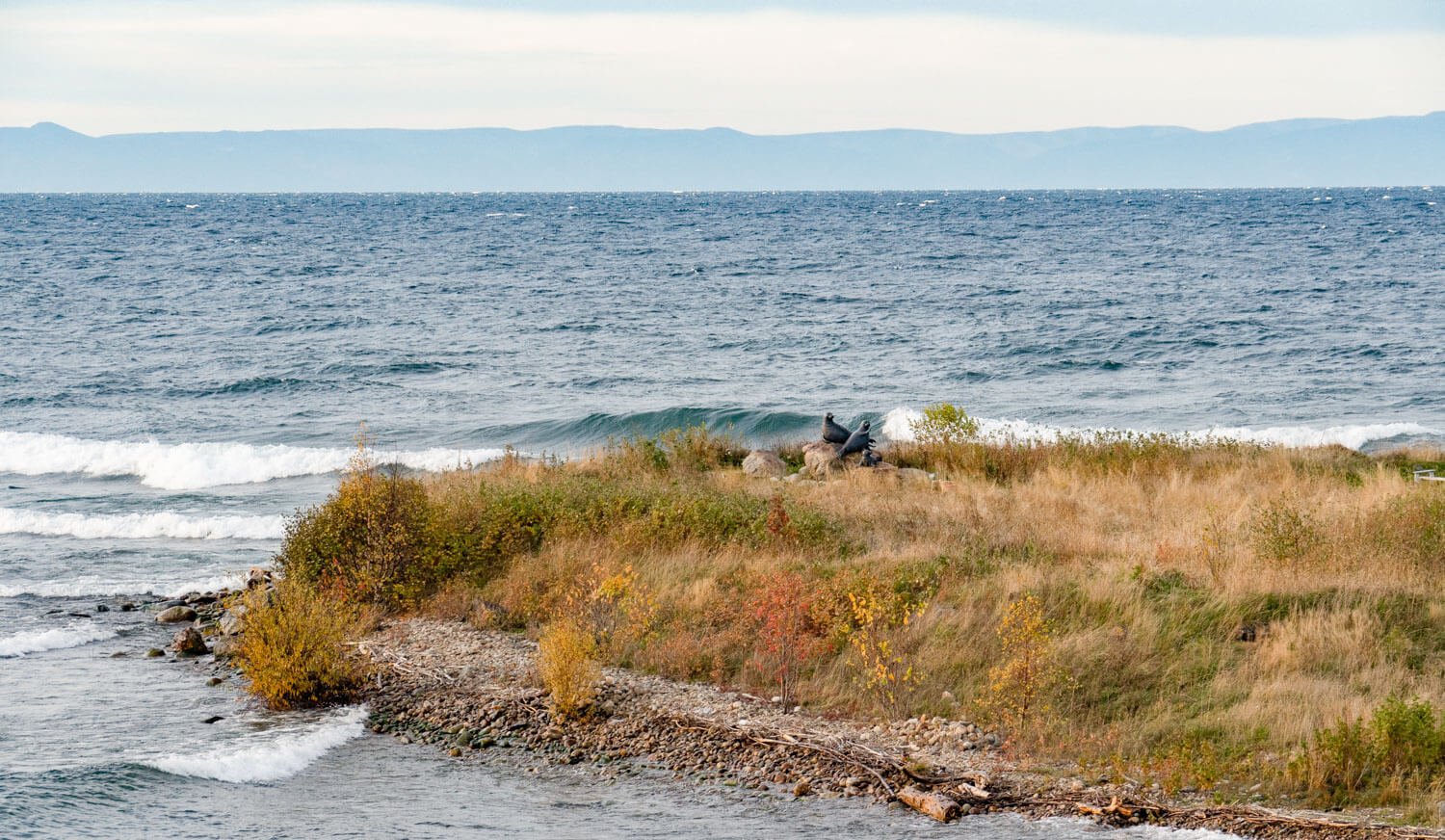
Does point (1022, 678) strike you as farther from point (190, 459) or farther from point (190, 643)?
point (190, 459)

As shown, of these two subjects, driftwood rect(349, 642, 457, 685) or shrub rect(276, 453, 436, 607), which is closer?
driftwood rect(349, 642, 457, 685)

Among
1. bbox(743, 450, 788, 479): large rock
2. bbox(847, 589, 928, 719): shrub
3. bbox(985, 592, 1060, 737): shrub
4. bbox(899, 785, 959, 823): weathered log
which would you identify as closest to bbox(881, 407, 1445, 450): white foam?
bbox(743, 450, 788, 479): large rock

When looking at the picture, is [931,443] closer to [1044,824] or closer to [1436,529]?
[1436,529]

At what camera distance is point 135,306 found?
55.2 meters

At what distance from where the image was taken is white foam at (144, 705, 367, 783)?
10234 millimetres

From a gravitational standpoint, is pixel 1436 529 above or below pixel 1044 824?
above

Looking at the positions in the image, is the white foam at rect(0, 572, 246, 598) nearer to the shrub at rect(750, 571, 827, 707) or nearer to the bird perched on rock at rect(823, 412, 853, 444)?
the shrub at rect(750, 571, 827, 707)

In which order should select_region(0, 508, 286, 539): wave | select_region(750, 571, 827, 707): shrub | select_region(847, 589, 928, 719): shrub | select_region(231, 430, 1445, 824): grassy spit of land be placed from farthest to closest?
select_region(0, 508, 286, 539): wave → select_region(750, 571, 827, 707): shrub → select_region(847, 589, 928, 719): shrub → select_region(231, 430, 1445, 824): grassy spit of land

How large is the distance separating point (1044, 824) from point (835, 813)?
1.43m

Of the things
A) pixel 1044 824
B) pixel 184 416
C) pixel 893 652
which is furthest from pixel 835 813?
pixel 184 416

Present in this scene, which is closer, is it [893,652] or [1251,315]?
[893,652]

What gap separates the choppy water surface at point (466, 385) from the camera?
9.94m

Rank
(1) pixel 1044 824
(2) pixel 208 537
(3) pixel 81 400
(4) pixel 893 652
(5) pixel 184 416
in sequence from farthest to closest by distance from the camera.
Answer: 1. (3) pixel 81 400
2. (5) pixel 184 416
3. (2) pixel 208 537
4. (4) pixel 893 652
5. (1) pixel 1044 824

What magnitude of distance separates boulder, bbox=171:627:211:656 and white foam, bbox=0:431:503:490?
38.2 feet
